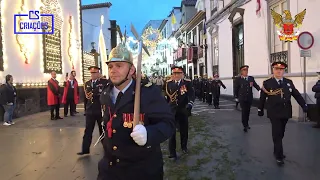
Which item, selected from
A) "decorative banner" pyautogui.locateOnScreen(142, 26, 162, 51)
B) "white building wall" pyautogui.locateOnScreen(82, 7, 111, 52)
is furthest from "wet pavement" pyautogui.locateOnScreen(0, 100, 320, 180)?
"white building wall" pyautogui.locateOnScreen(82, 7, 111, 52)

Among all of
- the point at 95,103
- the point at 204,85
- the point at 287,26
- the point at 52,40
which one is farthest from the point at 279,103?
the point at 204,85

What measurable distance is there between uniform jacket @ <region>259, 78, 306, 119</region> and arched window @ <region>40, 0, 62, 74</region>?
1324 cm

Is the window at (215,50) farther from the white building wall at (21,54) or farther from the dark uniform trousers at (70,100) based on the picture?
the dark uniform trousers at (70,100)

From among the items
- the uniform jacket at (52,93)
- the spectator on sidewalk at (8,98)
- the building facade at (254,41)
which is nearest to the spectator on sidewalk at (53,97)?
the uniform jacket at (52,93)

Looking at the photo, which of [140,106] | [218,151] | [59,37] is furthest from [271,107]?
[59,37]

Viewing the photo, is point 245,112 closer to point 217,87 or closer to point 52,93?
point 217,87

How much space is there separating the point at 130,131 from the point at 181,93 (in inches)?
177

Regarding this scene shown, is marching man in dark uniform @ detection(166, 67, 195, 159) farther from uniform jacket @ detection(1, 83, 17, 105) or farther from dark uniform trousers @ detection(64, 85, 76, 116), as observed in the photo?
dark uniform trousers @ detection(64, 85, 76, 116)

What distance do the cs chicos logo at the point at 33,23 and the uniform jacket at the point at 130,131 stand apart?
12.8m

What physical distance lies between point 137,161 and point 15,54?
12876 millimetres

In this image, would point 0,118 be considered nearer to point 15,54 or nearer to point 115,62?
point 15,54

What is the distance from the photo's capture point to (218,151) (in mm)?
7168

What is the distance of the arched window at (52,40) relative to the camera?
56.1ft

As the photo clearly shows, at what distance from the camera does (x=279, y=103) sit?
6.26 metres
